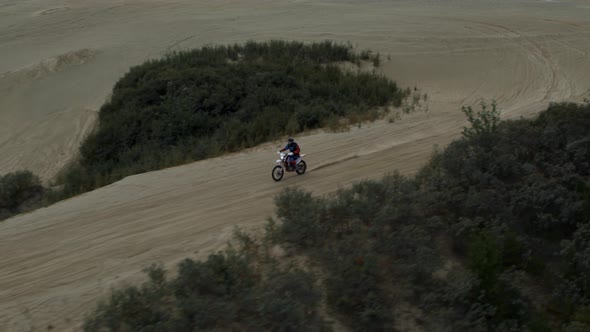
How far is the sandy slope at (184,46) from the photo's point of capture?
1052 cm

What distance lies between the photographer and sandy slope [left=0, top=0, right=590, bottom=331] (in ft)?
34.5

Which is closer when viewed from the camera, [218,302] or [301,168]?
[218,302]

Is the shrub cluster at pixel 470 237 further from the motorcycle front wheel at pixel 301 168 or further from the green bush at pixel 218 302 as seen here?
the motorcycle front wheel at pixel 301 168

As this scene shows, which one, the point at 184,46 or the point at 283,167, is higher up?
the point at 184,46

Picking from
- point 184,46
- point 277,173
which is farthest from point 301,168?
point 184,46

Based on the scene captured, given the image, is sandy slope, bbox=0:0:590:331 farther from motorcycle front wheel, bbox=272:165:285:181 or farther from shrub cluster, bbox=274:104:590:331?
shrub cluster, bbox=274:104:590:331

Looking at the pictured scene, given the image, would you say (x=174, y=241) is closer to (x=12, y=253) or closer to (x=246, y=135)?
(x=12, y=253)

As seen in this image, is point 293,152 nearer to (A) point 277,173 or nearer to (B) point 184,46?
(A) point 277,173

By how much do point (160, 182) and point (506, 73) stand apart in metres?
17.9

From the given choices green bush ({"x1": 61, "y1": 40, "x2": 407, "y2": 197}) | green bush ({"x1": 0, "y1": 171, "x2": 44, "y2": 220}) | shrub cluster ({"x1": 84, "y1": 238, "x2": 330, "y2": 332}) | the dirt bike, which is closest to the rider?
the dirt bike

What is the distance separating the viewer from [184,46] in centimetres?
3725

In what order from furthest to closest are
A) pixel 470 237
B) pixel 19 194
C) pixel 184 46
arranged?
1. pixel 184 46
2. pixel 19 194
3. pixel 470 237

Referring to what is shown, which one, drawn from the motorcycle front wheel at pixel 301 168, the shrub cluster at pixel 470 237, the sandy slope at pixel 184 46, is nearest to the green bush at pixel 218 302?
the shrub cluster at pixel 470 237

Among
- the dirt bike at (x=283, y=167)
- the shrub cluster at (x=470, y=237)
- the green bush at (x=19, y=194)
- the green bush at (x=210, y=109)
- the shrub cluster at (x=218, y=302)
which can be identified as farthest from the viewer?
the green bush at (x=210, y=109)
